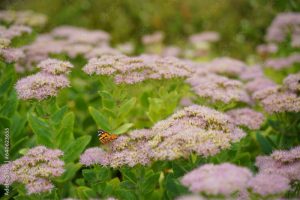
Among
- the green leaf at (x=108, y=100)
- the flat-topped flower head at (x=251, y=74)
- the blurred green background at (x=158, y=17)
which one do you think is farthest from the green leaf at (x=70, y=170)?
the blurred green background at (x=158, y=17)

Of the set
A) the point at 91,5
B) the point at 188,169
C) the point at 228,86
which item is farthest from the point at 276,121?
the point at 91,5

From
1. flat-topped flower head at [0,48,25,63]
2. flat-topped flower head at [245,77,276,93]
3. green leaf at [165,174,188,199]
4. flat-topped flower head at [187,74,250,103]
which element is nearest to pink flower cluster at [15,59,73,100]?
flat-topped flower head at [0,48,25,63]

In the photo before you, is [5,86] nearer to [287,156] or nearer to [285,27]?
[287,156]

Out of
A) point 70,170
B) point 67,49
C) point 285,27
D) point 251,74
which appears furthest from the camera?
point 285,27

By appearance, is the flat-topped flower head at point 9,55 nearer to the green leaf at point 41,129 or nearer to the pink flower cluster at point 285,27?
the green leaf at point 41,129

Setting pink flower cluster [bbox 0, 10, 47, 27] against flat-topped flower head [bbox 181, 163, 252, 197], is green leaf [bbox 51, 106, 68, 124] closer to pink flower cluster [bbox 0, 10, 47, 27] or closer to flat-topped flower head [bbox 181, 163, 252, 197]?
flat-topped flower head [bbox 181, 163, 252, 197]

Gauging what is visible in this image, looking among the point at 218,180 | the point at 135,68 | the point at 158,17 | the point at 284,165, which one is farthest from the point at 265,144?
the point at 158,17
